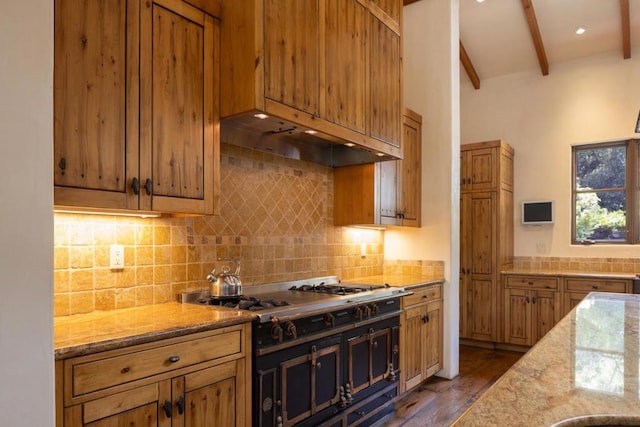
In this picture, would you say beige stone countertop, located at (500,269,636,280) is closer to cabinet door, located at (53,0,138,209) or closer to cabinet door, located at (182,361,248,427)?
cabinet door, located at (182,361,248,427)

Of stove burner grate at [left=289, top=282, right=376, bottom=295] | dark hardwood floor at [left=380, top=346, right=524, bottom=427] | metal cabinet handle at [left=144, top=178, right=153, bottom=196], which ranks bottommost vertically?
dark hardwood floor at [left=380, top=346, right=524, bottom=427]

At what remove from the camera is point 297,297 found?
279 cm

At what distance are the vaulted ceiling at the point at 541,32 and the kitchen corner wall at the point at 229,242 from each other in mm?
2501

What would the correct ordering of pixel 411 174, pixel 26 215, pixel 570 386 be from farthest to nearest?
pixel 411 174, pixel 26 215, pixel 570 386

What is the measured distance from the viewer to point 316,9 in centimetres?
260

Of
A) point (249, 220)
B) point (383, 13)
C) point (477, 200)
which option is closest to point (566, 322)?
point (249, 220)

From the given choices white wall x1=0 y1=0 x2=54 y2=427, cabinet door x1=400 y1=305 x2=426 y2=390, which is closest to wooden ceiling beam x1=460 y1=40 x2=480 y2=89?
cabinet door x1=400 y1=305 x2=426 y2=390

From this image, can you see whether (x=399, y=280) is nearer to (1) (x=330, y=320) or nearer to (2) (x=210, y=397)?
(1) (x=330, y=320)

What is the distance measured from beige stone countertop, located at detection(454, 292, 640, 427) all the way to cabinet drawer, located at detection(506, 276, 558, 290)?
3425 mm

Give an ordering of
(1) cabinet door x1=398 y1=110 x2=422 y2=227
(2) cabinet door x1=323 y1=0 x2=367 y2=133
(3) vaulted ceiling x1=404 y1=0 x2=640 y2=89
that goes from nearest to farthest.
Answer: (2) cabinet door x1=323 y1=0 x2=367 y2=133, (1) cabinet door x1=398 y1=110 x2=422 y2=227, (3) vaulted ceiling x1=404 y1=0 x2=640 y2=89

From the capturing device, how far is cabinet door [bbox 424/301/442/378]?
3.75m

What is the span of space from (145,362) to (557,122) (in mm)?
5579

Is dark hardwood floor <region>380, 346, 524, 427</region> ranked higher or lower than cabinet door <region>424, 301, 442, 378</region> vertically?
lower

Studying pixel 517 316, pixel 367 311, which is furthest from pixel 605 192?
pixel 367 311
